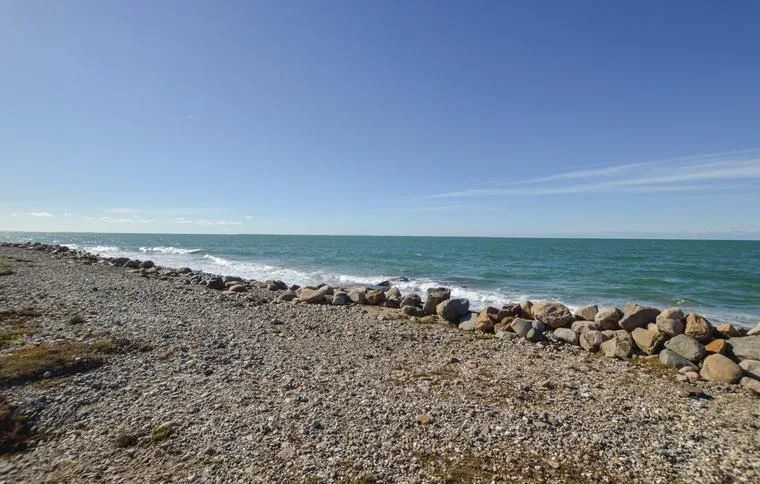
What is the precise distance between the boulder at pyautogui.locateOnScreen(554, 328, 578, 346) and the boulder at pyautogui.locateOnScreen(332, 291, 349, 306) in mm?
10199

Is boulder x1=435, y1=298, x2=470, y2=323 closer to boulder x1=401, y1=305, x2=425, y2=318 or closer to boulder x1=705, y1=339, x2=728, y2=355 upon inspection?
boulder x1=401, y1=305, x2=425, y2=318

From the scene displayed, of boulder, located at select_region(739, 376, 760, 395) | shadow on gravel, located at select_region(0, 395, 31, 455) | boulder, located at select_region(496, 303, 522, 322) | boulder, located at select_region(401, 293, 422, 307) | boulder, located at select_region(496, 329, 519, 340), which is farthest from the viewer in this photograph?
boulder, located at select_region(401, 293, 422, 307)

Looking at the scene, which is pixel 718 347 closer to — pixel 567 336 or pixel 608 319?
pixel 608 319

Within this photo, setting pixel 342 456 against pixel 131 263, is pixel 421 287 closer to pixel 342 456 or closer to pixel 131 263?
pixel 342 456

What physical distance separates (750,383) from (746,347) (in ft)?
6.87

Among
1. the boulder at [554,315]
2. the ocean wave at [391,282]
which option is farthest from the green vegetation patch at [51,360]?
the ocean wave at [391,282]

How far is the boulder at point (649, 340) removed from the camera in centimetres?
1126

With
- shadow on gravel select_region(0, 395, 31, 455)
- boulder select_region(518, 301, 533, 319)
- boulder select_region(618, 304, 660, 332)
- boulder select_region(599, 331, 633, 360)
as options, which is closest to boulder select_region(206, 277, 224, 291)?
shadow on gravel select_region(0, 395, 31, 455)

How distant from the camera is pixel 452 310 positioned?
16.0m

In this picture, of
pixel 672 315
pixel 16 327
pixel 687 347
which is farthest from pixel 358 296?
pixel 687 347

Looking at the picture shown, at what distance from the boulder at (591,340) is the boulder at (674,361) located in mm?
1668

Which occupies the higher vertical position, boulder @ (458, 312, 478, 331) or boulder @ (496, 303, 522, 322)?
boulder @ (496, 303, 522, 322)

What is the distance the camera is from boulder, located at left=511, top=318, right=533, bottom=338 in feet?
42.7

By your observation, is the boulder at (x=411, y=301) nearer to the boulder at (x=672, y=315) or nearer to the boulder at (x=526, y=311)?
the boulder at (x=526, y=311)
